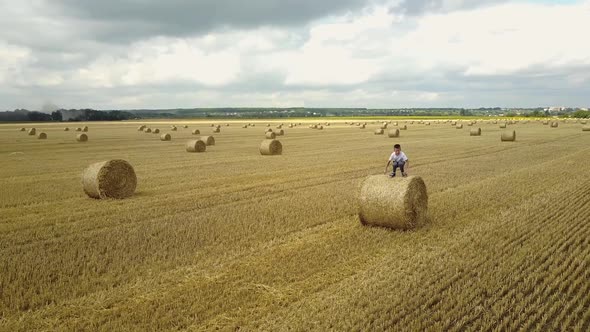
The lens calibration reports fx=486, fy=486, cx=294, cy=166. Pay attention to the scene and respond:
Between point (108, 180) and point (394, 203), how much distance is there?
880 cm

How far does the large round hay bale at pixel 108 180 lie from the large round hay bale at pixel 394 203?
787 centimetres

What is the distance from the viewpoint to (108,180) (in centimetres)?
1470

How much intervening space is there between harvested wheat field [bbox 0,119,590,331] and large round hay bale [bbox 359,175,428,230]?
205 mm

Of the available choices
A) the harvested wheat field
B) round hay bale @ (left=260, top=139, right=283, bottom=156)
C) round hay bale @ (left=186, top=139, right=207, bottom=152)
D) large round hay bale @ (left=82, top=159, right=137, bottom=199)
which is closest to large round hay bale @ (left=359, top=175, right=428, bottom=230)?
the harvested wheat field

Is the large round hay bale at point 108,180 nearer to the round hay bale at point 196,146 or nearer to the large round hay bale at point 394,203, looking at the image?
the large round hay bale at point 394,203

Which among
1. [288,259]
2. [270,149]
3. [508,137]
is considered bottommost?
[288,259]

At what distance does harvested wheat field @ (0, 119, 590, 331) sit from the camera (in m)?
6.42

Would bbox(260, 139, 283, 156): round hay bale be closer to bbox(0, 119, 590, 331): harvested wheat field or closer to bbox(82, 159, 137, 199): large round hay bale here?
bbox(0, 119, 590, 331): harvested wheat field

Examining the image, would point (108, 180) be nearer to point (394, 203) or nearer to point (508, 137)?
point (394, 203)

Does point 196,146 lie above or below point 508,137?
above

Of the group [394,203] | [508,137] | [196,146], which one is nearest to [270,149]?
[196,146]

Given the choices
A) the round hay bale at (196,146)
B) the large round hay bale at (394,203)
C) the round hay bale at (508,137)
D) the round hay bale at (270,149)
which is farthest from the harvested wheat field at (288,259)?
the round hay bale at (508,137)

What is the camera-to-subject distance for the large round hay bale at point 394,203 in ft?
34.9

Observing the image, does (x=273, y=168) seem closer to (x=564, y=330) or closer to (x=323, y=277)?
(x=323, y=277)
